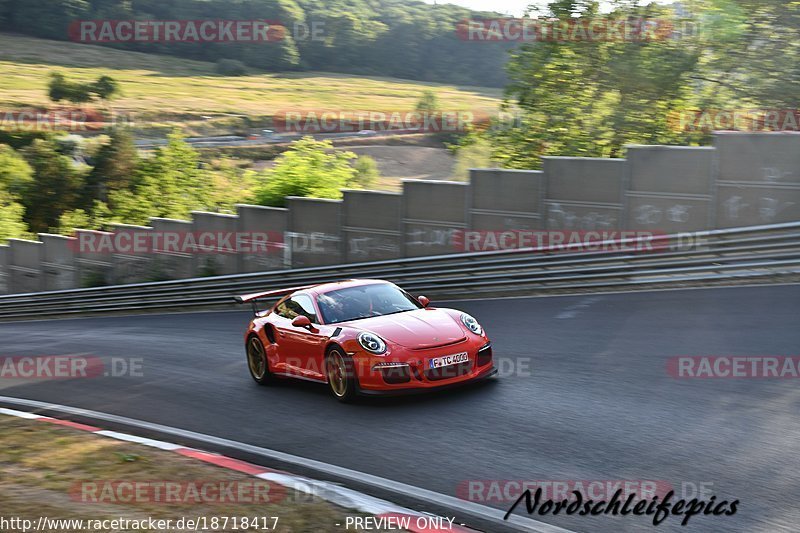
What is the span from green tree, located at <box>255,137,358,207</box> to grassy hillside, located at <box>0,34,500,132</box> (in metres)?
53.9

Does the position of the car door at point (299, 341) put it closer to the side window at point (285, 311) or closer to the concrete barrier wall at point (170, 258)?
the side window at point (285, 311)

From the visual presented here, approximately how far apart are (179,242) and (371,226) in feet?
29.4

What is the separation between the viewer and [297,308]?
36.6 ft

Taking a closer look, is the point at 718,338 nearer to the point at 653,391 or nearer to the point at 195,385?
the point at 653,391

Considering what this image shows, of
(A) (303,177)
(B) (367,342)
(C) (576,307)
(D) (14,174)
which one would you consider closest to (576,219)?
(C) (576,307)

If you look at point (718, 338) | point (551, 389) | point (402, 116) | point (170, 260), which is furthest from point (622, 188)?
point (402, 116)

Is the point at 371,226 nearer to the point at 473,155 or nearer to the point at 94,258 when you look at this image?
the point at 473,155

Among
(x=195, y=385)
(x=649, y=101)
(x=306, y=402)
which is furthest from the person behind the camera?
(x=649, y=101)

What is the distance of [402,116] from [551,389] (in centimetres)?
7468

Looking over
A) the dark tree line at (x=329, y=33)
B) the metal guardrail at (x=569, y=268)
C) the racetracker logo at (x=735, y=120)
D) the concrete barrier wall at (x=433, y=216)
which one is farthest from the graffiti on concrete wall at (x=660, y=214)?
the dark tree line at (x=329, y=33)

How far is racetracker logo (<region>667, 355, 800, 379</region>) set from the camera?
9.13m

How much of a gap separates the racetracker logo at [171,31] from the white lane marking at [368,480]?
10710 centimetres

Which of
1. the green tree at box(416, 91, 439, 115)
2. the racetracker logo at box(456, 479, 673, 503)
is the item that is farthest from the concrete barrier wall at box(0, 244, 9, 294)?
the green tree at box(416, 91, 439, 115)

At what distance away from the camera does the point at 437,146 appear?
77.8 metres
